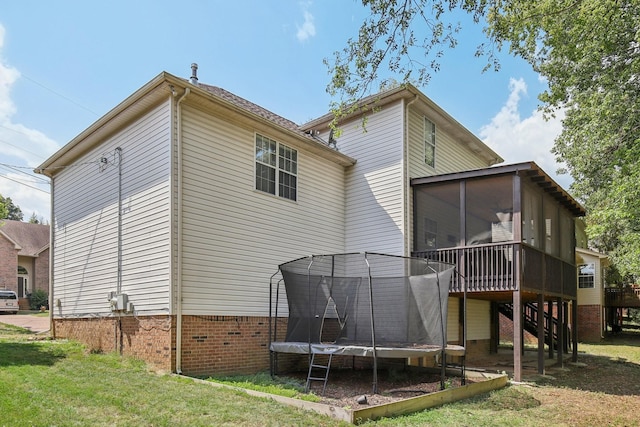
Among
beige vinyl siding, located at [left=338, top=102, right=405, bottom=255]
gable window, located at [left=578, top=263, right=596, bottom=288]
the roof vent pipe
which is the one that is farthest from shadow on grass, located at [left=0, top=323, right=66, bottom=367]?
gable window, located at [left=578, top=263, right=596, bottom=288]

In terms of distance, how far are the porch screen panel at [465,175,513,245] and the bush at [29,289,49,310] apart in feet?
87.2

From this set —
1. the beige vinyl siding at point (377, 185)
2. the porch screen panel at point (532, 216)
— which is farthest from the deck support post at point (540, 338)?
the beige vinyl siding at point (377, 185)

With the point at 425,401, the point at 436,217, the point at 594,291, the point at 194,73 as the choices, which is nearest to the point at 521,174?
the point at 436,217

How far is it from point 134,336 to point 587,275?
2082 centimetres

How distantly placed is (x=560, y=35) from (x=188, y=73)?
836cm

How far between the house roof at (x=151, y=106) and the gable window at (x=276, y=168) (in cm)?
39

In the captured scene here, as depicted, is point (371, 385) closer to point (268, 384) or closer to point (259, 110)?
point (268, 384)

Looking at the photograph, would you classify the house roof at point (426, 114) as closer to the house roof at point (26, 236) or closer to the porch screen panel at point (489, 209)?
the porch screen panel at point (489, 209)

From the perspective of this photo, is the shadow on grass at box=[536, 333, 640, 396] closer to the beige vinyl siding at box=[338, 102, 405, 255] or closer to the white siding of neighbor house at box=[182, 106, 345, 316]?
the beige vinyl siding at box=[338, 102, 405, 255]

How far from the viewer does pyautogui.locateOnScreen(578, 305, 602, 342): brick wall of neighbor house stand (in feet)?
69.3

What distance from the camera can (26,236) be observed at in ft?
102

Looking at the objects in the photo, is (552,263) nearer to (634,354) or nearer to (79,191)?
(634,354)

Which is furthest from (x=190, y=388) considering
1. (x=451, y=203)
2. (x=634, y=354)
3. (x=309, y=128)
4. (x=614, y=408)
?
(x=634, y=354)

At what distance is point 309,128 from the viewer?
1391 centimetres
